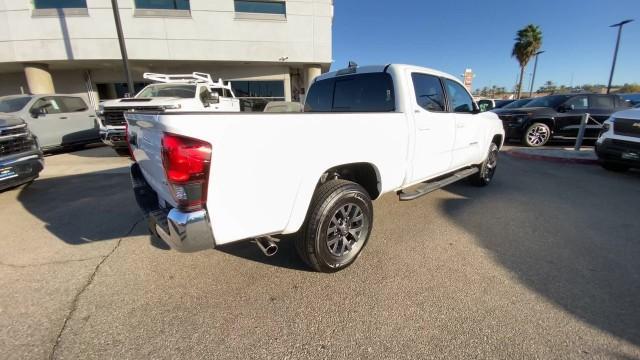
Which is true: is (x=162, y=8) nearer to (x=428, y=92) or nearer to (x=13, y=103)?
(x=13, y=103)

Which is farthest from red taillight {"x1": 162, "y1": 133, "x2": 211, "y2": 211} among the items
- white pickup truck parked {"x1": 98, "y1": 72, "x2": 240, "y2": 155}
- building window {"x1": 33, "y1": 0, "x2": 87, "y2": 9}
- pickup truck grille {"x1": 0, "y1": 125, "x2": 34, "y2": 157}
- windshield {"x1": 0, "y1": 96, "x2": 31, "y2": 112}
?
building window {"x1": 33, "y1": 0, "x2": 87, "y2": 9}

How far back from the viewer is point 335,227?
2.54 m

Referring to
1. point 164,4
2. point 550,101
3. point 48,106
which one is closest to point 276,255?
point 48,106

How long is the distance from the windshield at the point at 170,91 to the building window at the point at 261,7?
9823mm

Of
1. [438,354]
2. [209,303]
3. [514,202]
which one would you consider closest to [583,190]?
[514,202]

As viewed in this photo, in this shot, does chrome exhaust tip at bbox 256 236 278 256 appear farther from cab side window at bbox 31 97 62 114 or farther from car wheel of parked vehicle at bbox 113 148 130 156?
cab side window at bbox 31 97 62 114

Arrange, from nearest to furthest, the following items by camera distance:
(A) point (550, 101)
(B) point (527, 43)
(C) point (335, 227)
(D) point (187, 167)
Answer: (D) point (187, 167)
(C) point (335, 227)
(A) point (550, 101)
(B) point (527, 43)

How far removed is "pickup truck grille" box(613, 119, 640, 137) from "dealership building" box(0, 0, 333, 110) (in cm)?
1410

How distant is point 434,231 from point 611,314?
162 centimetres

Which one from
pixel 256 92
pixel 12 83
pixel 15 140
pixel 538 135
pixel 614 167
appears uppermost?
pixel 12 83

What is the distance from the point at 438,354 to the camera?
5.83 ft

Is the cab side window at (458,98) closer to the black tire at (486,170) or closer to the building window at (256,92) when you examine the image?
the black tire at (486,170)

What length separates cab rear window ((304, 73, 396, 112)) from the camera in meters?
3.16

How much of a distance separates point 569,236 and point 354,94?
3068 mm
